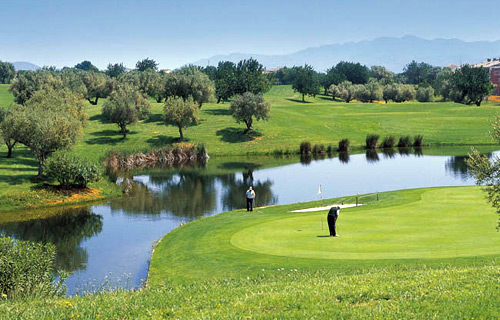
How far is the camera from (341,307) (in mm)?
12469

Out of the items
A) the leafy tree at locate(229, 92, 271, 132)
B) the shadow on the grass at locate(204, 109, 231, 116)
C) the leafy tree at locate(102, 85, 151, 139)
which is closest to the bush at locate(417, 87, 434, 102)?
the shadow on the grass at locate(204, 109, 231, 116)

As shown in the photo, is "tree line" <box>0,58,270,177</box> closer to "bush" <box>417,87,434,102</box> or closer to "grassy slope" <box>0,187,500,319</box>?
"grassy slope" <box>0,187,500,319</box>

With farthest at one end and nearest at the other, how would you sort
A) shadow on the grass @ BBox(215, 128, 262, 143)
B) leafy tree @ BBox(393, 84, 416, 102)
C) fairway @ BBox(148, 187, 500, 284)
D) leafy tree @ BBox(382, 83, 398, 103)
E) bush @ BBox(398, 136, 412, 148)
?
leafy tree @ BBox(382, 83, 398, 103)
leafy tree @ BBox(393, 84, 416, 102)
bush @ BBox(398, 136, 412, 148)
shadow on the grass @ BBox(215, 128, 262, 143)
fairway @ BBox(148, 187, 500, 284)

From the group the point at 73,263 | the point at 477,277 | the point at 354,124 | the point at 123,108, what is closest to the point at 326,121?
the point at 354,124

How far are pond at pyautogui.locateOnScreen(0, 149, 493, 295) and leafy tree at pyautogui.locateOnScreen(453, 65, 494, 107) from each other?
242 ft

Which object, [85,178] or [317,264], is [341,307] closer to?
[317,264]

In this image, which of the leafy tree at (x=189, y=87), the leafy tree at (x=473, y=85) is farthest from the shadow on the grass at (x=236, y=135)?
the leafy tree at (x=473, y=85)

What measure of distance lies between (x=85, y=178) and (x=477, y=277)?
42.1 meters

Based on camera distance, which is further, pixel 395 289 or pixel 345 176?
pixel 345 176

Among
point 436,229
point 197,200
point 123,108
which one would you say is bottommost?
point 197,200

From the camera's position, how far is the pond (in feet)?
95.9

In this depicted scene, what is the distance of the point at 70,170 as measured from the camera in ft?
160

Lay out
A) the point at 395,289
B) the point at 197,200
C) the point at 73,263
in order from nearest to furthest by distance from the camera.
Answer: the point at 395,289, the point at 73,263, the point at 197,200

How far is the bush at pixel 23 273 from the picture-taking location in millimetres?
16520
